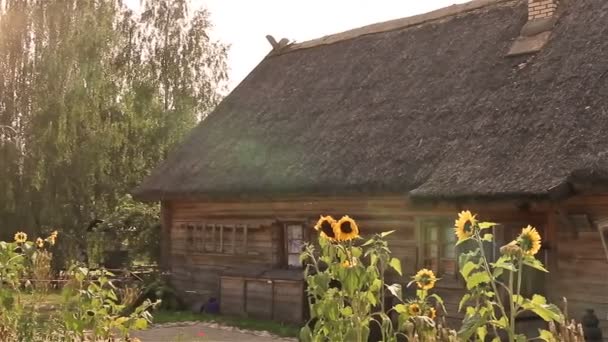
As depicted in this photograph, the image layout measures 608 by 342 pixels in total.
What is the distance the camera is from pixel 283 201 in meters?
14.8

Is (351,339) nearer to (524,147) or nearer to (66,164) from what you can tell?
(524,147)

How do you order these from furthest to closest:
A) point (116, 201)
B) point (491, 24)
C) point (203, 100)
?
point (203, 100), point (116, 201), point (491, 24)

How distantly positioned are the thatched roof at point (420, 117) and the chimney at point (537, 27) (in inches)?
7.9

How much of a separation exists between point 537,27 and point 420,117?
2176 mm

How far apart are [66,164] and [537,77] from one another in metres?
13.0

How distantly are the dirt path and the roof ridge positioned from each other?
21.8 feet

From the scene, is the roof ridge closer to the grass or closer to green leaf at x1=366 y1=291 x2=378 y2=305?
the grass

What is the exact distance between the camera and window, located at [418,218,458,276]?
11797mm

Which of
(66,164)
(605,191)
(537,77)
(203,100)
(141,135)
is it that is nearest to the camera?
(605,191)

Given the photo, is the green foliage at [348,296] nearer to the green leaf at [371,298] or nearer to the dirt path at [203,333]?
the green leaf at [371,298]

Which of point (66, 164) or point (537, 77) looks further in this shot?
point (66, 164)

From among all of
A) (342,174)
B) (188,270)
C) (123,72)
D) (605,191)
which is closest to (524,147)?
(605,191)

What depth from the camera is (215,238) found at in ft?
54.3

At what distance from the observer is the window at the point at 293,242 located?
14.9 metres
